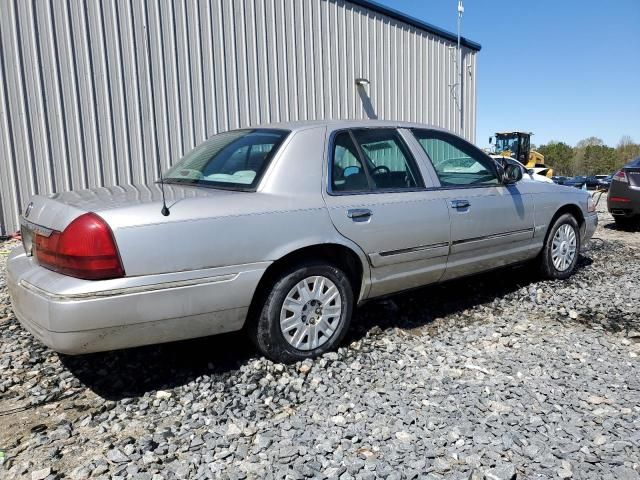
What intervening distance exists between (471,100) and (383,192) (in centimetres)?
1230

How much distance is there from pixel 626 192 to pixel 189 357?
7.70m

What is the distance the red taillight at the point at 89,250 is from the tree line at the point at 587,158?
66.2 meters

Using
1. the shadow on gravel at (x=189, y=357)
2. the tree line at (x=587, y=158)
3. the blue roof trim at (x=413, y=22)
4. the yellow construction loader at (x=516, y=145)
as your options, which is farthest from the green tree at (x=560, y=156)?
the shadow on gravel at (x=189, y=357)

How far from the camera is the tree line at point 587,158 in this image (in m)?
62.2

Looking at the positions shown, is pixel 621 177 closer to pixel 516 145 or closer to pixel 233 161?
pixel 233 161

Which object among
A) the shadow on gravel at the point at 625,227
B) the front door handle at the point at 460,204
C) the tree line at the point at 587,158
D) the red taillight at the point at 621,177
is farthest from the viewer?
the tree line at the point at 587,158

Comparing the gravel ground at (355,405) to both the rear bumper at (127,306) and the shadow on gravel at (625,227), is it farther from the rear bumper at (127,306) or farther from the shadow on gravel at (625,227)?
the shadow on gravel at (625,227)

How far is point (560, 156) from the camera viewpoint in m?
64.1

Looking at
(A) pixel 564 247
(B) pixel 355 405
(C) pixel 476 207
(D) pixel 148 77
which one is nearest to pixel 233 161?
(B) pixel 355 405

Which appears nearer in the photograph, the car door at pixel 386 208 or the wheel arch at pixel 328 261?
the wheel arch at pixel 328 261

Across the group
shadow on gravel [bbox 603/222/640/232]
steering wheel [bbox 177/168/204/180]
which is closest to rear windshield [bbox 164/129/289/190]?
steering wheel [bbox 177/168/204/180]

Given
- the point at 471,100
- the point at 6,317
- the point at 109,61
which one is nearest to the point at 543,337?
the point at 6,317

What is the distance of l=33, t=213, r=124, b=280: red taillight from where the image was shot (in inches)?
94.7

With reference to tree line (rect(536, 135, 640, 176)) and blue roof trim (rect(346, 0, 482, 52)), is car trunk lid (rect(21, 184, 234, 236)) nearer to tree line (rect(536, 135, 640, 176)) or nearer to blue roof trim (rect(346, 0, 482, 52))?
blue roof trim (rect(346, 0, 482, 52))
